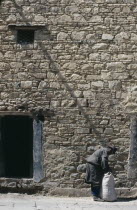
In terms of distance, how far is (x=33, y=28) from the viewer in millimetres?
10641

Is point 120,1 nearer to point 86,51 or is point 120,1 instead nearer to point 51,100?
point 86,51

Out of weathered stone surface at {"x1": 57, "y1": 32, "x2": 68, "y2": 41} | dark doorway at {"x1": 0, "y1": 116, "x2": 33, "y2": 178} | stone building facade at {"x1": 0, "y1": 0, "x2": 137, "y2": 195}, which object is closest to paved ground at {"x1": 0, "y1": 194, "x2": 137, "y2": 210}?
stone building facade at {"x1": 0, "y1": 0, "x2": 137, "y2": 195}

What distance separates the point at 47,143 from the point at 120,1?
3374mm

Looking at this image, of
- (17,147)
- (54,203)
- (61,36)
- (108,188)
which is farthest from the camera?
(17,147)

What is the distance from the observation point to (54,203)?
10.1 m

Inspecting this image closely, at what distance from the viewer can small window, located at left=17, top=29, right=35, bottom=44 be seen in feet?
35.1

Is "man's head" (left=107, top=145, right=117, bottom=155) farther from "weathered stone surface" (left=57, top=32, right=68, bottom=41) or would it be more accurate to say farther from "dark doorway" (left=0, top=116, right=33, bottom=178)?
"weathered stone surface" (left=57, top=32, right=68, bottom=41)

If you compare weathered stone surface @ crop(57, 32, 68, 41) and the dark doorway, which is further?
the dark doorway

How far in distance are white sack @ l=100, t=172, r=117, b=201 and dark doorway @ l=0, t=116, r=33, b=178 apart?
65.5 inches

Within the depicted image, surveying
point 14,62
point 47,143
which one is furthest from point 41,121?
point 14,62

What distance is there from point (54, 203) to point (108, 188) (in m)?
1.14

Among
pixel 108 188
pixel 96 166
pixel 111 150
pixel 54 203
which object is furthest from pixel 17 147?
pixel 108 188

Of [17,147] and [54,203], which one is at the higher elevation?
[17,147]

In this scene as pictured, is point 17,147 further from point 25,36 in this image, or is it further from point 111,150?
point 25,36
